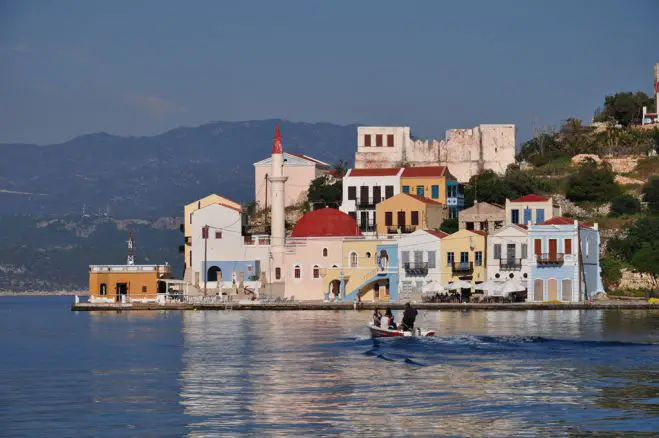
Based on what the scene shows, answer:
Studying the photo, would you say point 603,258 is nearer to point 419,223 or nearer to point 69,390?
point 419,223

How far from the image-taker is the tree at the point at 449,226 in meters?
86.3

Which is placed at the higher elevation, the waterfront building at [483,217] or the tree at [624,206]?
the tree at [624,206]

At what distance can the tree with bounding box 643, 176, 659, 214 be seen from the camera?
91.6 meters

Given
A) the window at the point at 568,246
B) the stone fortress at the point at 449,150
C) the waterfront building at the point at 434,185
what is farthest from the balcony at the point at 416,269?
the stone fortress at the point at 449,150

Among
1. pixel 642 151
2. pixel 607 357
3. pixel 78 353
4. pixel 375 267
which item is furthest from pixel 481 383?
pixel 642 151

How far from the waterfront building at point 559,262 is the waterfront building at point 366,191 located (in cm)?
1582

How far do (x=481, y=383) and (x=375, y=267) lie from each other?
5024 centimetres

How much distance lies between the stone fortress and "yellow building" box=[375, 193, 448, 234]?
11.6 meters

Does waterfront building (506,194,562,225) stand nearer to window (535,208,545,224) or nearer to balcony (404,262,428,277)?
window (535,208,545,224)

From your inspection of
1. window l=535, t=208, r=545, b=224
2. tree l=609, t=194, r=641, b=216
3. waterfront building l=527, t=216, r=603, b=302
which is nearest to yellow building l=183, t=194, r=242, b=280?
window l=535, t=208, r=545, b=224

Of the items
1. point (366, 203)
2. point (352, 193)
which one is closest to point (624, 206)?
point (366, 203)

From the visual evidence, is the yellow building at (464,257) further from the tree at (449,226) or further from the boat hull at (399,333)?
the boat hull at (399,333)

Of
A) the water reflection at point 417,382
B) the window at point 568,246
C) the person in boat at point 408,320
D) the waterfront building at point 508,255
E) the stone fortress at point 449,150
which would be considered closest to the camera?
the water reflection at point 417,382

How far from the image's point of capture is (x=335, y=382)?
3338 centimetres
